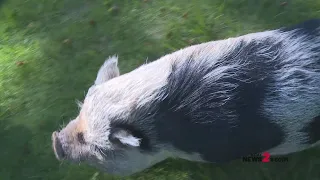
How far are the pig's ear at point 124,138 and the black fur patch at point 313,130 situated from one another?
941mm

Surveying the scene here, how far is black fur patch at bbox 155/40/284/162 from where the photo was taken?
8.55 ft

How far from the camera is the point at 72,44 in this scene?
4.16 m

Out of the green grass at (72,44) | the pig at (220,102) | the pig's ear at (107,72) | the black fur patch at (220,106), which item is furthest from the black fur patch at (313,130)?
the pig's ear at (107,72)

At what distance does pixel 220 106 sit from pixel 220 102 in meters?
0.02

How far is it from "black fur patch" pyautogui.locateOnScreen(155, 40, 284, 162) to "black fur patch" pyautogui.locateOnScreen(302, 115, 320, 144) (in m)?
0.15

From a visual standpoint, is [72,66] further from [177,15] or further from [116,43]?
[177,15]

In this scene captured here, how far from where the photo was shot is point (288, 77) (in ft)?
8.54

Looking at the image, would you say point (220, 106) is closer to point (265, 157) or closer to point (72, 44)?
point (265, 157)

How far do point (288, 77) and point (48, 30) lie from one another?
2.46 meters

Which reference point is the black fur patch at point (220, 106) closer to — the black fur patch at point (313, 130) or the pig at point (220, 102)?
the pig at point (220, 102)

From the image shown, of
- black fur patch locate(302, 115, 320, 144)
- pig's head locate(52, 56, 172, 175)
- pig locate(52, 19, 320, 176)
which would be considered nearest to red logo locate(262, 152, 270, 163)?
pig locate(52, 19, 320, 176)

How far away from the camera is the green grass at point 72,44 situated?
12.3ft

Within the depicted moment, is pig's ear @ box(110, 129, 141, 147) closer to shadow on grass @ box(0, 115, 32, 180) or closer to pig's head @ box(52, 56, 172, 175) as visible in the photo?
pig's head @ box(52, 56, 172, 175)

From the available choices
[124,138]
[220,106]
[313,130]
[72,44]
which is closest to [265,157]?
[313,130]
